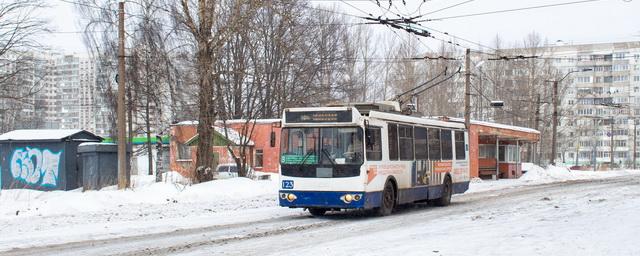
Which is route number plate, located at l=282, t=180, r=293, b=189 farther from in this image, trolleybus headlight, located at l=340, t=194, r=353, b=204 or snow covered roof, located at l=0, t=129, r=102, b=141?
snow covered roof, located at l=0, t=129, r=102, b=141

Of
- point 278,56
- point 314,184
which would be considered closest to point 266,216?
point 314,184

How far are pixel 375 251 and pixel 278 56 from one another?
2844 cm

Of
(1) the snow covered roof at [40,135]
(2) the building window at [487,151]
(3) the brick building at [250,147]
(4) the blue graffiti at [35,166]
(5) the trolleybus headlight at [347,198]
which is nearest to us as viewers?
(5) the trolleybus headlight at [347,198]

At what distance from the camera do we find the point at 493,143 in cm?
4662

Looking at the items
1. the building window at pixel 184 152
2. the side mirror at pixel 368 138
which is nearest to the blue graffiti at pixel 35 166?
the side mirror at pixel 368 138

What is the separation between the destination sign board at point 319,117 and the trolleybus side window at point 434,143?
437 centimetres

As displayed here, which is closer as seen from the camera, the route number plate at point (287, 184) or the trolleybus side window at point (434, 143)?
the route number plate at point (287, 184)

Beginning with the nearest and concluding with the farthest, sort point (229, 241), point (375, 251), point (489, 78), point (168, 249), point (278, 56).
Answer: point (375, 251) → point (168, 249) → point (229, 241) → point (278, 56) → point (489, 78)

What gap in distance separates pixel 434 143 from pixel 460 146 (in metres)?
2.51

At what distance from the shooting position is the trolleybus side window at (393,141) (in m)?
17.5

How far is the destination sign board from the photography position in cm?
1642

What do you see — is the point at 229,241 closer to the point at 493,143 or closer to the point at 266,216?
the point at 266,216

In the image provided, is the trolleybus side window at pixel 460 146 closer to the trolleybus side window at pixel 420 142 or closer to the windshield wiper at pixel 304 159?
the trolleybus side window at pixel 420 142

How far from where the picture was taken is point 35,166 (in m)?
25.4
